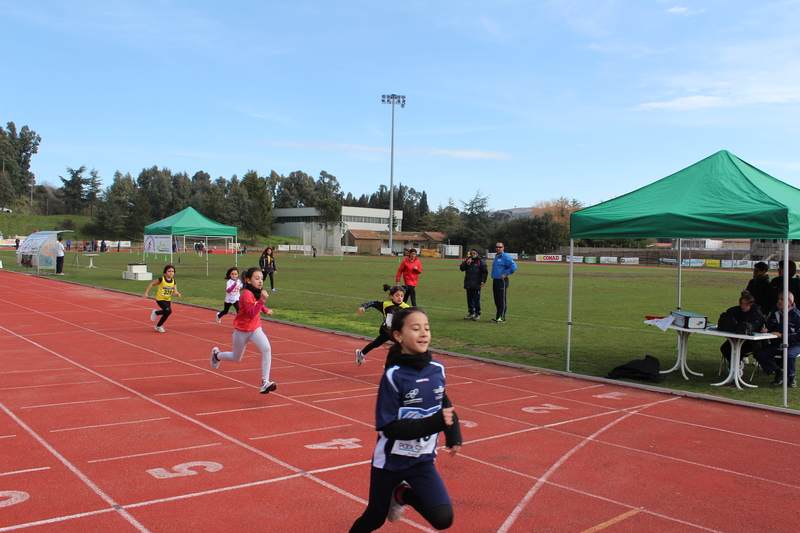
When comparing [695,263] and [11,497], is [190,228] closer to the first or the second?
[11,497]

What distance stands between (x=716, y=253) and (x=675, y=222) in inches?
2372

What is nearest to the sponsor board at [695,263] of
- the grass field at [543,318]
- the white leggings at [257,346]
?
the grass field at [543,318]

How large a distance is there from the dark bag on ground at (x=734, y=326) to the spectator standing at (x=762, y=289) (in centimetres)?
123

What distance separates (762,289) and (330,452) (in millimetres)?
7749

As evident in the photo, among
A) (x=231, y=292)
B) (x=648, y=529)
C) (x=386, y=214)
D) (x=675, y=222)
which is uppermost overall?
(x=386, y=214)

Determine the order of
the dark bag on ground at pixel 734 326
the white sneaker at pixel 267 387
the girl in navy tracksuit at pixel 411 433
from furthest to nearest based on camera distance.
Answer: the dark bag on ground at pixel 734 326
the white sneaker at pixel 267 387
the girl in navy tracksuit at pixel 411 433

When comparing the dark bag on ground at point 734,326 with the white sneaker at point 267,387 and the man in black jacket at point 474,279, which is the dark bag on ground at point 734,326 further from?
the man in black jacket at point 474,279

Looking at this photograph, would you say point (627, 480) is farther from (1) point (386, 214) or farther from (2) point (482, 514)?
(1) point (386, 214)

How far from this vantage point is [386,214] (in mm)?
124188

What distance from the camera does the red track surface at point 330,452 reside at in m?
4.17

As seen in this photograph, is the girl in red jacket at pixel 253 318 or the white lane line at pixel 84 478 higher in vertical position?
the girl in red jacket at pixel 253 318

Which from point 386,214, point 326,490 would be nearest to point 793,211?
point 326,490

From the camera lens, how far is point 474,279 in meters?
15.1

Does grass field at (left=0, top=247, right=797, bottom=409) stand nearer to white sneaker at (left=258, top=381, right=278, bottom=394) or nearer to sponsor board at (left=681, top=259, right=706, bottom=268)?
white sneaker at (left=258, top=381, right=278, bottom=394)
